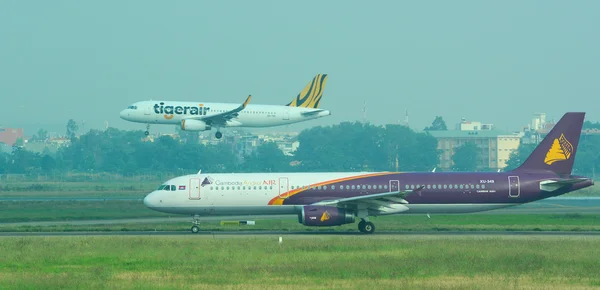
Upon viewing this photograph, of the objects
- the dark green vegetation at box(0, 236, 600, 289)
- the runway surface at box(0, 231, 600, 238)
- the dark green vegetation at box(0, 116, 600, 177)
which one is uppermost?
the dark green vegetation at box(0, 116, 600, 177)

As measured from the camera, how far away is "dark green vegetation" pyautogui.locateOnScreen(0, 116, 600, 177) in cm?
13388

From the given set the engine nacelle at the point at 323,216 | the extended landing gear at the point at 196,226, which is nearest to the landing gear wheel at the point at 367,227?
the engine nacelle at the point at 323,216

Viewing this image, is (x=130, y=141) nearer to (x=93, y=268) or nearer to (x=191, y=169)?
(x=191, y=169)

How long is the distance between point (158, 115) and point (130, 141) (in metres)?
79.5

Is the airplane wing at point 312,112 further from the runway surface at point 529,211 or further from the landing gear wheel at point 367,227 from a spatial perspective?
the landing gear wheel at point 367,227

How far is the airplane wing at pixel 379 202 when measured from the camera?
44781 millimetres

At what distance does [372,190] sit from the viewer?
154 ft

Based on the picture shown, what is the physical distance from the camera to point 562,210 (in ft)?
223

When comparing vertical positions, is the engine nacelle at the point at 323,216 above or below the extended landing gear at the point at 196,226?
above

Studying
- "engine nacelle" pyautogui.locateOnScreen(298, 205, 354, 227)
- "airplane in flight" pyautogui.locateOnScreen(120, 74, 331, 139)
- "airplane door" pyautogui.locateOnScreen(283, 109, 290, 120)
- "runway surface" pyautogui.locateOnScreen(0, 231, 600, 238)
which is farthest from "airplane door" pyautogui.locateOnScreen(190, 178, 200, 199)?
"airplane door" pyautogui.locateOnScreen(283, 109, 290, 120)

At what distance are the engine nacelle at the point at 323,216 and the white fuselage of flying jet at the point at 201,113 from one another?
38250mm

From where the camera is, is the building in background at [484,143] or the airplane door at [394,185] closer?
the airplane door at [394,185]

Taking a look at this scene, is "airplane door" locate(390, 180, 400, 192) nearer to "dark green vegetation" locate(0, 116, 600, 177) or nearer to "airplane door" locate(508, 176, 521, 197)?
"airplane door" locate(508, 176, 521, 197)

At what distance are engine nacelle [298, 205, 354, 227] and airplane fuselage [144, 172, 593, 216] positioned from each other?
208cm
